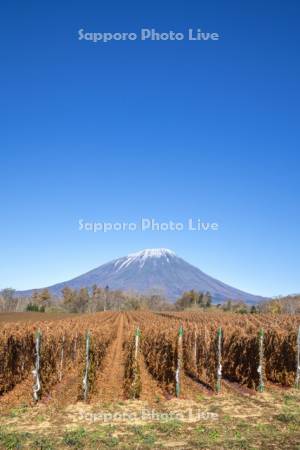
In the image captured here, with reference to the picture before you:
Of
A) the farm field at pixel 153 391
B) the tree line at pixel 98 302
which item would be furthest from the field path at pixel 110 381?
the tree line at pixel 98 302

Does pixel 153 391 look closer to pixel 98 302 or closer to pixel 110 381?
pixel 110 381

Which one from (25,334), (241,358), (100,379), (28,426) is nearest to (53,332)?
(25,334)

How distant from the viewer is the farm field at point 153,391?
11.2 m

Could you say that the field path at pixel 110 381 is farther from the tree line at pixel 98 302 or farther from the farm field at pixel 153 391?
the tree line at pixel 98 302

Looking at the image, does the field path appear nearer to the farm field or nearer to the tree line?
the farm field

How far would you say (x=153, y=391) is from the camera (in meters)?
17.3

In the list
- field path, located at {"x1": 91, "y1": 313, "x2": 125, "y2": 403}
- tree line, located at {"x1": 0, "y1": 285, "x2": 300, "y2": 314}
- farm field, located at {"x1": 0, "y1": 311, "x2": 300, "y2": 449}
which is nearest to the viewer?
farm field, located at {"x1": 0, "y1": 311, "x2": 300, "y2": 449}

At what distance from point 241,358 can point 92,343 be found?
747 centimetres

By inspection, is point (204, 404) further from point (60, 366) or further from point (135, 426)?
point (60, 366)

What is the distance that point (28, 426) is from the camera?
12.2 m

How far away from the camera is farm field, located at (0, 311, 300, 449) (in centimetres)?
1117

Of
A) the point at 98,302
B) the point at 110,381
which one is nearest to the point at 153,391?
the point at 110,381

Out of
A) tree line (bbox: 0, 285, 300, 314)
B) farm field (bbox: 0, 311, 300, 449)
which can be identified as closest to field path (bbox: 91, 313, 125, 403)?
farm field (bbox: 0, 311, 300, 449)

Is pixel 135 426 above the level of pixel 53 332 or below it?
below
